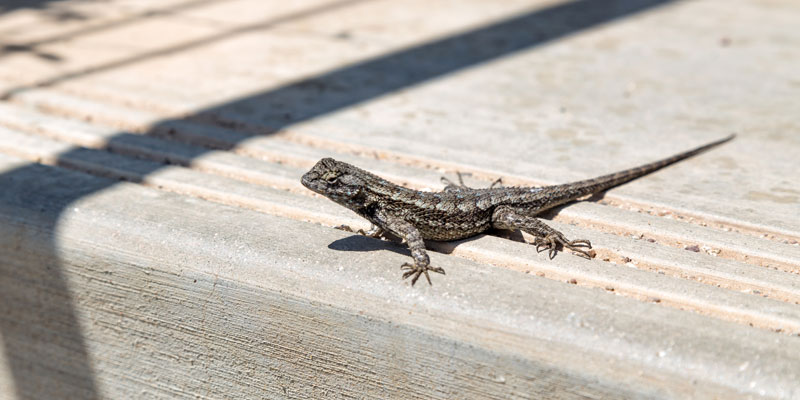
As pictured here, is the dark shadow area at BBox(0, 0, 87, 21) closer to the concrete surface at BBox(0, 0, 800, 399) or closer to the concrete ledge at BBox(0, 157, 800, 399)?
the concrete surface at BBox(0, 0, 800, 399)

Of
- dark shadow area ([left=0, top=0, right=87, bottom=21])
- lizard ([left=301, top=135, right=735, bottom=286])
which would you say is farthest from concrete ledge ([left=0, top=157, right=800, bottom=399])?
dark shadow area ([left=0, top=0, right=87, bottom=21])

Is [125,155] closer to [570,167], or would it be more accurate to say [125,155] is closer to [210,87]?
[210,87]

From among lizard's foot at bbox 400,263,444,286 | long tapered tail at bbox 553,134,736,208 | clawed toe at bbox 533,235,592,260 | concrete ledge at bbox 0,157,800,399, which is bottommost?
concrete ledge at bbox 0,157,800,399

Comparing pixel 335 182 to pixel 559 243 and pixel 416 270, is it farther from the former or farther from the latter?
pixel 559 243

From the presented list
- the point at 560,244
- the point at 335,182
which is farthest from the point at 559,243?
the point at 335,182

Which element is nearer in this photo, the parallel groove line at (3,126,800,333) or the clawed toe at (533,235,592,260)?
the parallel groove line at (3,126,800,333)

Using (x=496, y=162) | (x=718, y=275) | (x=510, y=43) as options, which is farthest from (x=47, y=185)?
(x=510, y=43)

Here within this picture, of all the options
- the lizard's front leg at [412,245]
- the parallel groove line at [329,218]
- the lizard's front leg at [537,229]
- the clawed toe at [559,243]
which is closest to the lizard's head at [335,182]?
the lizard's front leg at [412,245]

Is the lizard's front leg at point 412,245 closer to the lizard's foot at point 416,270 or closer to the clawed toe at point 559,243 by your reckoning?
the lizard's foot at point 416,270
